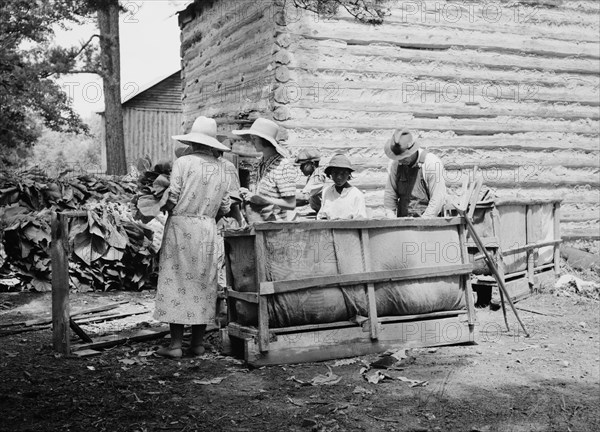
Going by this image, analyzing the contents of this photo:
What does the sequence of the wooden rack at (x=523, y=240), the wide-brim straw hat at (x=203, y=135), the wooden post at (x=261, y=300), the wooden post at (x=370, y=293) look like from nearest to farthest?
the wooden post at (x=261, y=300)
the wide-brim straw hat at (x=203, y=135)
the wooden post at (x=370, y=293)
the wooden rack at (x=523, y=240)

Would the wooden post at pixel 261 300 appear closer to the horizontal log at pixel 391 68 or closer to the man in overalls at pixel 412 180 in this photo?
the man in overalls at pixel 412 180

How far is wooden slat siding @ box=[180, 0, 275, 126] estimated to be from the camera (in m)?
9.98

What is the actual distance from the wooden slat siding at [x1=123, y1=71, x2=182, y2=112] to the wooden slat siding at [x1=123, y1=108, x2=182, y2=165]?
192mm

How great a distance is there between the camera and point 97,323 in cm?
718

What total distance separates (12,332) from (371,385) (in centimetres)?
358

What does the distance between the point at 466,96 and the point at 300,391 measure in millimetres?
7280

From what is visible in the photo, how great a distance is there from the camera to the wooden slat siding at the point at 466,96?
9836 mm

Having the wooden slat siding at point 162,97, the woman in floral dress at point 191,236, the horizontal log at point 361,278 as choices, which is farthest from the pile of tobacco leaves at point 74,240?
the wooden slat siding at point 162,97

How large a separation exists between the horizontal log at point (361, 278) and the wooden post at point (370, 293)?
76 mm

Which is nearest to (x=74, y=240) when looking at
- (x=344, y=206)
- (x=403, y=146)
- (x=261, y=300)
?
(x=344, y=206)

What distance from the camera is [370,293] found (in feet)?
19.6

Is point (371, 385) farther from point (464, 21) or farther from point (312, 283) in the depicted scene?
point (464, 21)

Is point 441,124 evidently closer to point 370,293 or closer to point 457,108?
point 457,108

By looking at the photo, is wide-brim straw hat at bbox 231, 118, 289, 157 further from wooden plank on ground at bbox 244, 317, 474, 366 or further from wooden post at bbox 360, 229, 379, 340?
wooden plank on ground at bbox 244, 317, 474, 366
